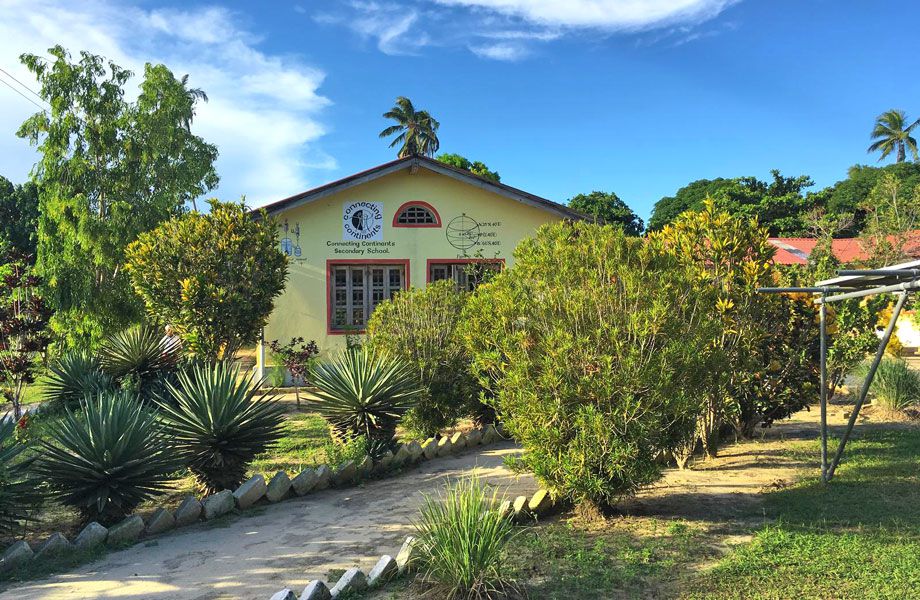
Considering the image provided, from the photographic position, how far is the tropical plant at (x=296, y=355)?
44.3ft

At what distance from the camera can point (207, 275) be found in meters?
9.59

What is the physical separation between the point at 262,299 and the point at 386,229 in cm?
615

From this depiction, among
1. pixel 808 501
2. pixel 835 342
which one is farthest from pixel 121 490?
pixel 835 342

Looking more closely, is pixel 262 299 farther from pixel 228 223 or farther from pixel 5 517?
pixel 5 517

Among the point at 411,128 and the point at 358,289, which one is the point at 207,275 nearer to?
the point at 358,289

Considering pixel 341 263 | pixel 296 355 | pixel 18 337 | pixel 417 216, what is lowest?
pixel 296 355

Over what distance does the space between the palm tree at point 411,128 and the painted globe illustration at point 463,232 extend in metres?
40.4

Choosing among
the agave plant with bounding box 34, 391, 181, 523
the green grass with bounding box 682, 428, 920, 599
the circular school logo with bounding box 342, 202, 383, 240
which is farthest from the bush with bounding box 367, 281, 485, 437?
the circular school logo with bounding box 342, 202, 383, 240

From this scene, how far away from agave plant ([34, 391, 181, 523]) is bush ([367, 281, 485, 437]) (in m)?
3.92

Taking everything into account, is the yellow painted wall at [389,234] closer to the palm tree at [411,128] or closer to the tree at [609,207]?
the tree at [609,207]

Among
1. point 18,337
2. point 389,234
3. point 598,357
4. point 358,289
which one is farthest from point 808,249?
point 18,337

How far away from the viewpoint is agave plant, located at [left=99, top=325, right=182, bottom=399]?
10797 millimetres

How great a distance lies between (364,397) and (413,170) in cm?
912

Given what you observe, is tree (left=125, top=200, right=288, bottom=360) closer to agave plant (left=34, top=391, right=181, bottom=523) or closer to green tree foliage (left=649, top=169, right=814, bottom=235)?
agave plant (left=34, top=391, right=181, bottom=523)
